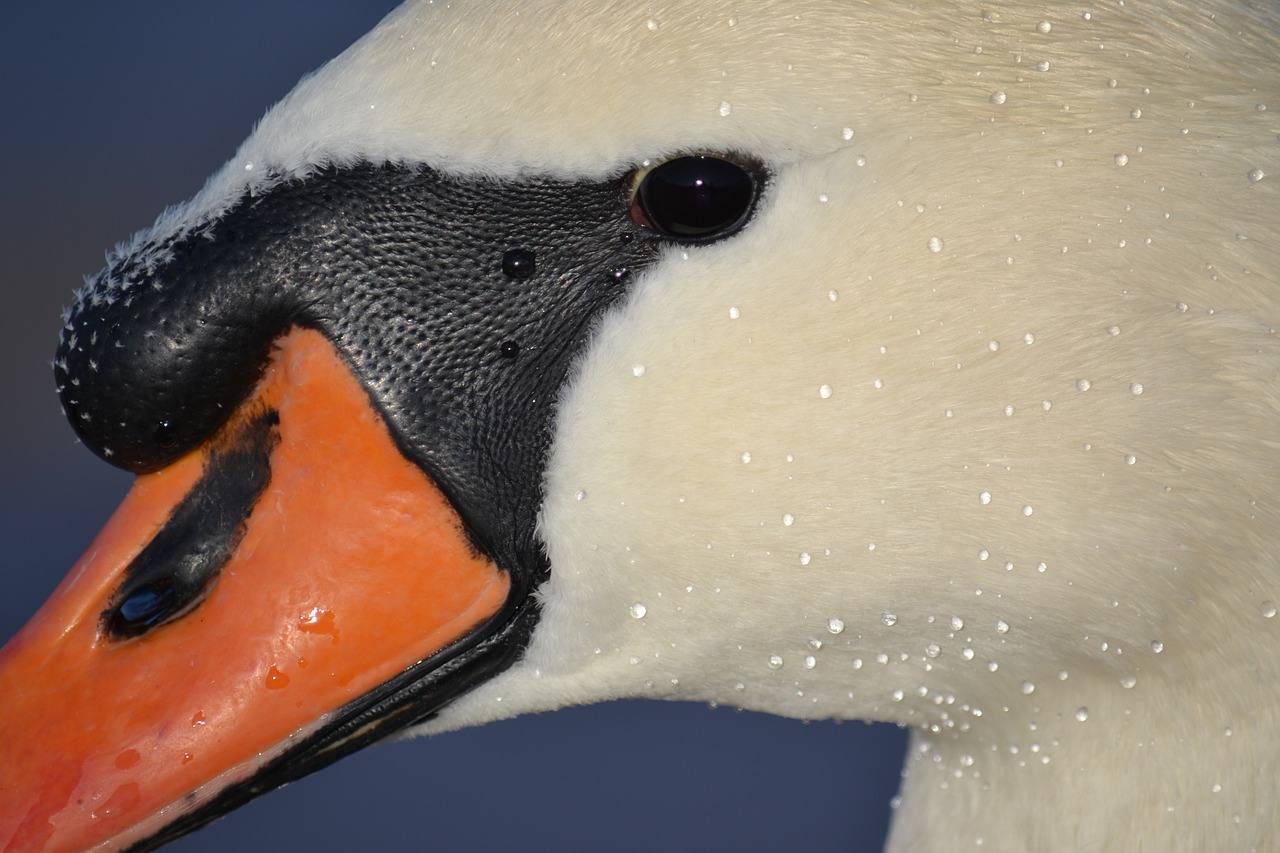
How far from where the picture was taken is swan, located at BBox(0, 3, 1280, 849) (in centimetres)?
129

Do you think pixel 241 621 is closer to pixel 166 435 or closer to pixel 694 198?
pixel 166 435

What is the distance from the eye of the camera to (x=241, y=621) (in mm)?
1410

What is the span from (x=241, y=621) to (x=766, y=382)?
0.53 metres

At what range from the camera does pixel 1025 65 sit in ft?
4.22

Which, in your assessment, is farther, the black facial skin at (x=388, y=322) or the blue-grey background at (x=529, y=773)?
the blue-grey background at (x=529, y=773)

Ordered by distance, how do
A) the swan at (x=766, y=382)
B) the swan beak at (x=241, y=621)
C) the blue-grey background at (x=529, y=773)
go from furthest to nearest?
the blue-grey background at (x=529, y=773), the swan beak at (x=241, y=621), the swan at (x=766, y=382)

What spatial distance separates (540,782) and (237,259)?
294cm

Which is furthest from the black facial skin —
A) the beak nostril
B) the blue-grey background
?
the blue-grey background

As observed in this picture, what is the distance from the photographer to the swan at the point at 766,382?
129 cm

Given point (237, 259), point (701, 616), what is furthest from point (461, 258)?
point (701, 616)

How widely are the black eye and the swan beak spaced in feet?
1.03

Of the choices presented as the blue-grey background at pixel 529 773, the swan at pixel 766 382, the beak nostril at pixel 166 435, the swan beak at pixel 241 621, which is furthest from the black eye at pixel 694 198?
the blue-grey background at pixel 529 773

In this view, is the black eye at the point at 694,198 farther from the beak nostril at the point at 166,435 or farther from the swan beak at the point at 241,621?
the beak nostril at the point at 166,435

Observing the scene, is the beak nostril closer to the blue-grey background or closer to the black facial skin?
the black facial skin
